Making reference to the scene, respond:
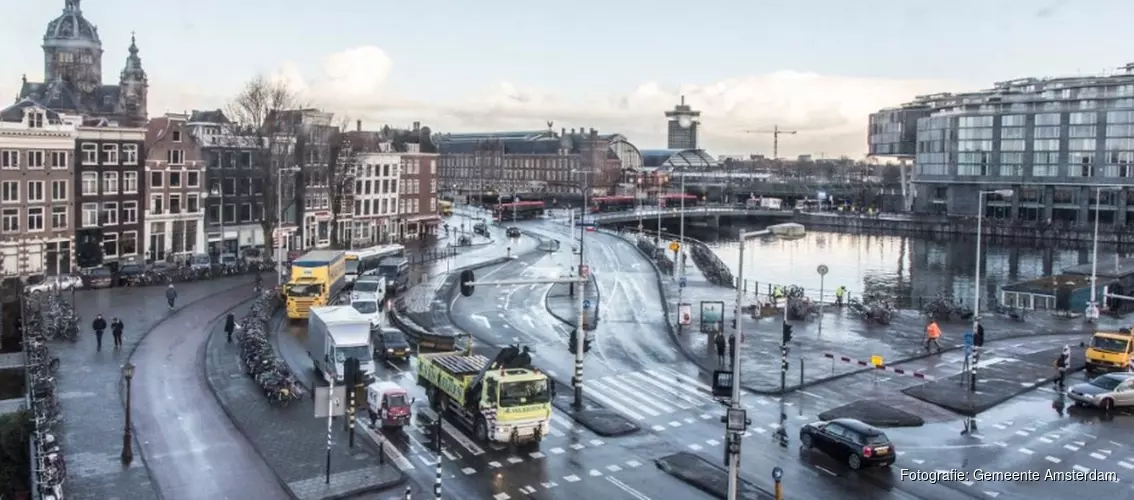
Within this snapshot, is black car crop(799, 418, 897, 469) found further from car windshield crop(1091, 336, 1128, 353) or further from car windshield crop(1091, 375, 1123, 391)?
car windshield crop(1091, 336, 1128, 353)

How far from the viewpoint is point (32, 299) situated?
49.2 metres

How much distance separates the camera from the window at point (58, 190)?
6450cm

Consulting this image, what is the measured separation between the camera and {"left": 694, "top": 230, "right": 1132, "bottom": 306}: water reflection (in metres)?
87.8

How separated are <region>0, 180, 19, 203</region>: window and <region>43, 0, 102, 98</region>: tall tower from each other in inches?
2595

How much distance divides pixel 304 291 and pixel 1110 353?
123 ft

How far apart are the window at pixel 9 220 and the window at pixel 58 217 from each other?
8.53 ft

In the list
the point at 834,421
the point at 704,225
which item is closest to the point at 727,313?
the point at 834,421

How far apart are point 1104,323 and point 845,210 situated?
142214mm

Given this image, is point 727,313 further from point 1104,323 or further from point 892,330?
point 1104,323

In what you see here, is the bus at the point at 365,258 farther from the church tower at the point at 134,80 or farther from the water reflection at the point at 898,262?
the church tower at the point at 134,80

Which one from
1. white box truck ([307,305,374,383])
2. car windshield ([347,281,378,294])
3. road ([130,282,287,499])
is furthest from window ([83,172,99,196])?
white box truck ([307,305,374,383])

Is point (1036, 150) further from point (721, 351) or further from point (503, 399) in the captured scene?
point (503, 399)

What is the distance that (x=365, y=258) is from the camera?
76688 millimetres

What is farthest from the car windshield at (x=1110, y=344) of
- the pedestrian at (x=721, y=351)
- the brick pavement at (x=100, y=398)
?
the brick pavement at (x=100, y=398)
